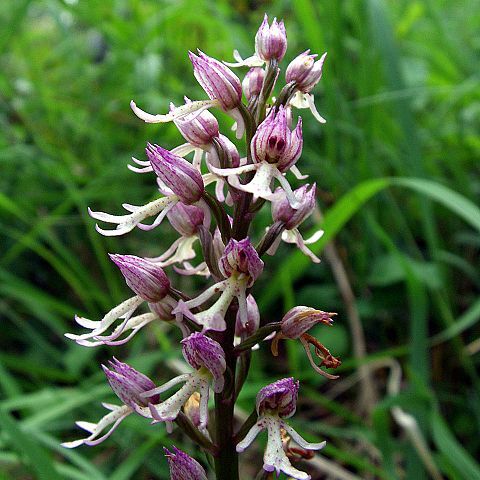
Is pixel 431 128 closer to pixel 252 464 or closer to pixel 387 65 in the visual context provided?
pixel 387 65

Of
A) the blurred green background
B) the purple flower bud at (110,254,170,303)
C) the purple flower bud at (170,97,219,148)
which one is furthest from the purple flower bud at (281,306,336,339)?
the blurred green background

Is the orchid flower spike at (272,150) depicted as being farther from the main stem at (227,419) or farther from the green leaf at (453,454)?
the green leaf at (453,454)

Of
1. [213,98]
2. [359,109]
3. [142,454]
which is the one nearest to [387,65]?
[359,109]

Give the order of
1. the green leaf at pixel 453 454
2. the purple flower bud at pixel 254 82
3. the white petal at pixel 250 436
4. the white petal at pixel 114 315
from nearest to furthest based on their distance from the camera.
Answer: the white petal at pixel 250 436 → the white petal at pixel 114 315 → the purple flower bud at pixel 254 82 → the green leaf at pixel 453 454

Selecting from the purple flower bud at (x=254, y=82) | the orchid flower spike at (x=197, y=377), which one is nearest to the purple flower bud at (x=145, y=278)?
the orchid flower spike at (x=197, y=377)

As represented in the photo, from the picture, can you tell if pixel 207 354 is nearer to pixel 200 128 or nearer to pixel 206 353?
pixel 206 353

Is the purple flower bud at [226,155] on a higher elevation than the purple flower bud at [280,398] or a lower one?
higher
